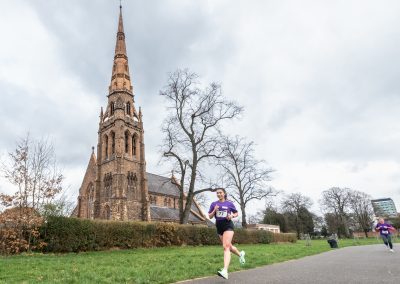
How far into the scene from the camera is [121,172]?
136 ft

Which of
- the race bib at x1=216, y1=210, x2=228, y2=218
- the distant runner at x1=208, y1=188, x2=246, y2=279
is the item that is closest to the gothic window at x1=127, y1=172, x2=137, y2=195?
the distant runner at x1=208, y1=188, x2=246, y2=279

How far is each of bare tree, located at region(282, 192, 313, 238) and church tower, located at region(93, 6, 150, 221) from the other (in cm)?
4711

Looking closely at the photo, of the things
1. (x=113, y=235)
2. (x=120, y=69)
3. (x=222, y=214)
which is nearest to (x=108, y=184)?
(x=120, y=69)

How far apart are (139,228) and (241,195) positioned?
65.4ft

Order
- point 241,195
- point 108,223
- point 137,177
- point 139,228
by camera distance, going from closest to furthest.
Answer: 1. point 108,223
2. point 139,228
3. point 241,195
4. point 137,177

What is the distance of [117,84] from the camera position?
5050cm

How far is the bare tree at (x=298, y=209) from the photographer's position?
3014 inches

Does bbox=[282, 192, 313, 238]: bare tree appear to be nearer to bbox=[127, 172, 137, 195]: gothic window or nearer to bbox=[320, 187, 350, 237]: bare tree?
bbox=[320, 187, 350, 237]: bare tree

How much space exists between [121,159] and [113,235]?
24319mm

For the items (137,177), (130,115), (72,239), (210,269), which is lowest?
(210,269)

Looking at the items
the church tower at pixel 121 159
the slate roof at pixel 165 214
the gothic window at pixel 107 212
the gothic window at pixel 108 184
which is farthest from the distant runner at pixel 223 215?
the slate roof at pixel 165 214

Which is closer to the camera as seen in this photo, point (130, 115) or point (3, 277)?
point (3, 277)

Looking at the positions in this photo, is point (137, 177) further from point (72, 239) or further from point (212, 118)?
point (72, 239)

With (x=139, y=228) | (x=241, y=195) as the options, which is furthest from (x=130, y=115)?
(x=139, y=228)
